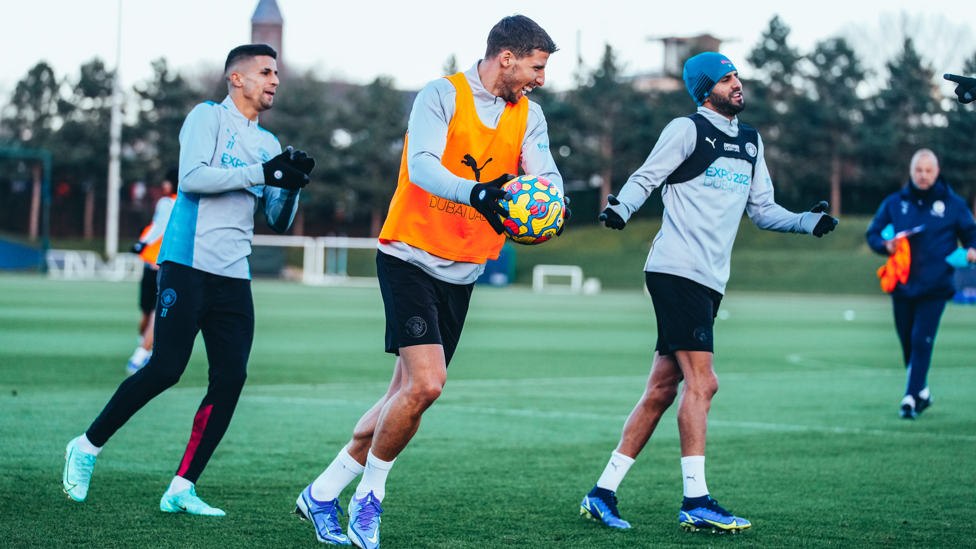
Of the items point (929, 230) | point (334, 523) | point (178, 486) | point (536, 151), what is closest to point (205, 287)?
point (178, 486)

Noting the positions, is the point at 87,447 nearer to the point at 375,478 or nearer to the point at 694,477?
the point at 375,478

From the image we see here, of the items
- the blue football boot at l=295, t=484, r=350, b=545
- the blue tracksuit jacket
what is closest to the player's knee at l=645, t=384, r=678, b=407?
the blue football boot at l=295, t=484, r=350, b=545

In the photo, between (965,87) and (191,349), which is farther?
(191,349)

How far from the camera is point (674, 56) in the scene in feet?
305

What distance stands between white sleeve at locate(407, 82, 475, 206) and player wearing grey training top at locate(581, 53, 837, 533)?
903 mm

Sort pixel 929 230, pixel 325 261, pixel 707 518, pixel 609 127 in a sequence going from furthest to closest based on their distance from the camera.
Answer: pixel 609 127
pixel 325 261
pixel 929 230
pixel 707 518

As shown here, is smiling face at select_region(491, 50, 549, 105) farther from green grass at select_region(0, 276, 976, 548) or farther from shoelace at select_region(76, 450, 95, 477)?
shoelace at select_region(76, 450, 95, 477)

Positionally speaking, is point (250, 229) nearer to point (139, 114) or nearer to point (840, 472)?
point (840, 472)

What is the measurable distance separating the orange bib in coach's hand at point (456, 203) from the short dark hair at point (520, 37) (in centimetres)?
22

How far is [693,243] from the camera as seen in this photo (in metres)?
4.96

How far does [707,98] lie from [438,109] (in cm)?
152

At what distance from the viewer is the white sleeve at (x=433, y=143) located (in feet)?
13.3

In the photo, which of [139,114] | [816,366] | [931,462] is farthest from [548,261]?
[931,462]

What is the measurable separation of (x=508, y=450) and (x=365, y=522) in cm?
262
